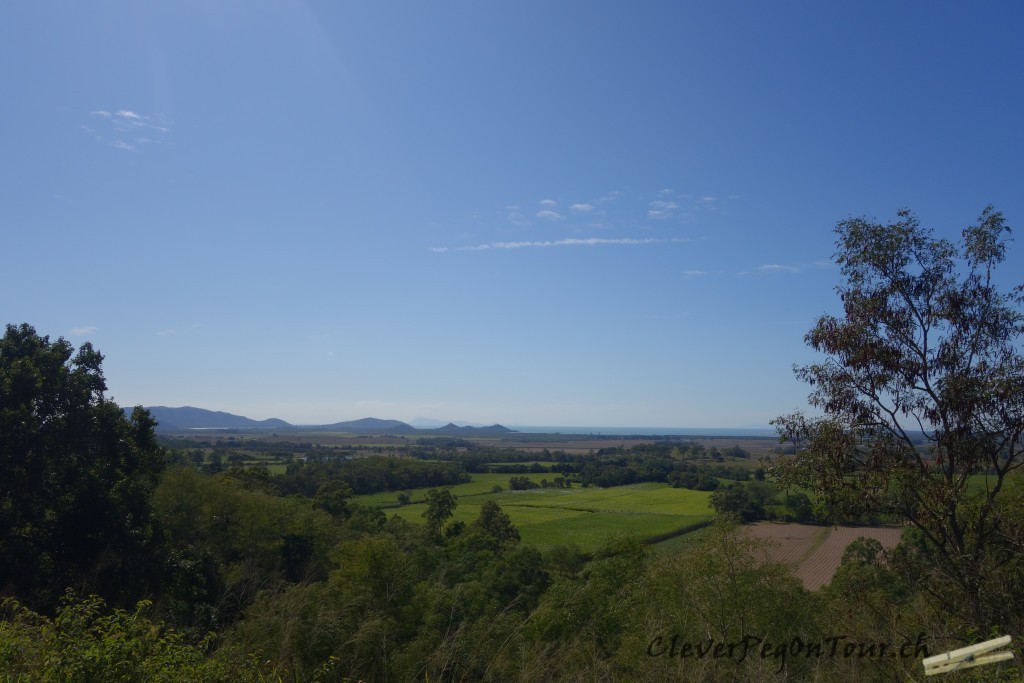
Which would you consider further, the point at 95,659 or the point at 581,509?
the point at 581,509

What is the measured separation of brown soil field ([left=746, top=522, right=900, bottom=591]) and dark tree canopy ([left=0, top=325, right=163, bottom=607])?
34.9 m

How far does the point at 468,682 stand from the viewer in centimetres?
764

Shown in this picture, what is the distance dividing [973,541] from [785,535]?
52.2 meters

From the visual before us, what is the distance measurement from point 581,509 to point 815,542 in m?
28.0

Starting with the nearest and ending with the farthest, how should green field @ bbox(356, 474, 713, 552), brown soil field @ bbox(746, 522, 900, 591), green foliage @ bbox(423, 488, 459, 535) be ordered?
brown soil field @ bbox(746, 522, 900, 591)
green foliage @ bbox(423, 488, 459, 535)
green field @ bbox(356, 474, 713, 552)

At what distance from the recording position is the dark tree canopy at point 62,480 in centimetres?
1748

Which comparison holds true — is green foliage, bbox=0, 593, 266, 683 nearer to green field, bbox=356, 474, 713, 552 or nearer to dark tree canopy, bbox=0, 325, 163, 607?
dark tree canopy, bbox=0, 325, 163, 607

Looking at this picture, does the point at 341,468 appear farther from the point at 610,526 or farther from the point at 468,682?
the point at 468,682

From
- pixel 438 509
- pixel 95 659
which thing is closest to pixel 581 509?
pixel 438 509

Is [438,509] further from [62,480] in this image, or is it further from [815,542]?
[62,480]

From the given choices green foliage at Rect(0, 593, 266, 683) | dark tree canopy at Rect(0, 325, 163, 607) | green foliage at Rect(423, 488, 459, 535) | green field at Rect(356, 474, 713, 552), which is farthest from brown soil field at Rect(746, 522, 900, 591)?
green foliage at Rect(0, 593, 266, 683)

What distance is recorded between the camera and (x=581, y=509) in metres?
74.1

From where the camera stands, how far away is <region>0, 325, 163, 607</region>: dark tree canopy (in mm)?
17484

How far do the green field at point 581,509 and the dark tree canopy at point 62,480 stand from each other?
32.6m
